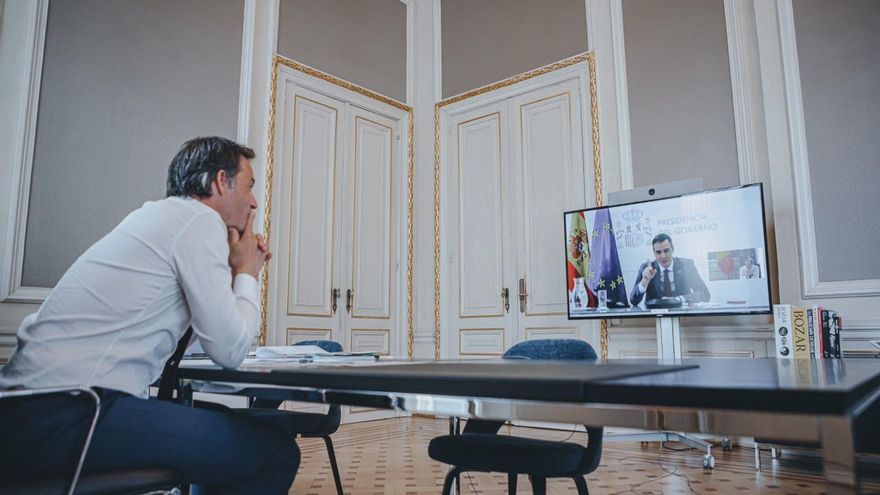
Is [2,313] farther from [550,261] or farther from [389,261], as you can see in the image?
[550,261]

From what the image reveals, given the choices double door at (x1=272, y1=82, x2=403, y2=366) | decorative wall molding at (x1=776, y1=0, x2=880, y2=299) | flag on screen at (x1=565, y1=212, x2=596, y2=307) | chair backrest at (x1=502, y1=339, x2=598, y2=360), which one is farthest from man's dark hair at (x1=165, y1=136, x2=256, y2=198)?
decorative wall molding at (x1=776, y1=0, x2=880, y2=299)

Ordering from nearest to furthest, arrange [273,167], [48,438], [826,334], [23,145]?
[48,438], [826,334], [23,145], [273,167]

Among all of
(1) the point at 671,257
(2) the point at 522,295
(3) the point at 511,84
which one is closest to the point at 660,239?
(1) the point at 671,257

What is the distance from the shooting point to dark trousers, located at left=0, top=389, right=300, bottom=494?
3.48ft

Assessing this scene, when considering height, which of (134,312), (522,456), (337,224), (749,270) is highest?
(337,224)

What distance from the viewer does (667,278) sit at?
3889mm

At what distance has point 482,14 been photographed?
5621 mm

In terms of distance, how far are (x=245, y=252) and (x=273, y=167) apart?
11.5ft

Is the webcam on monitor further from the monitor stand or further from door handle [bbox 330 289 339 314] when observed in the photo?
door handle [bbox 330 289 339 314]

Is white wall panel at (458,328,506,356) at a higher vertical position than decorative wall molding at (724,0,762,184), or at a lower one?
lower

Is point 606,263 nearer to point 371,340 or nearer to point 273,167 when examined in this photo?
point 371,340

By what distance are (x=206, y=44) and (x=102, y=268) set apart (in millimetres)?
3644

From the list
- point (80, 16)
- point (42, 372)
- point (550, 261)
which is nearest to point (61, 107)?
point (80, 16)

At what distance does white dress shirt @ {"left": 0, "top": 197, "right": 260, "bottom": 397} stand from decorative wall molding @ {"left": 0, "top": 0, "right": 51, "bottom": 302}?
8.71 feet
